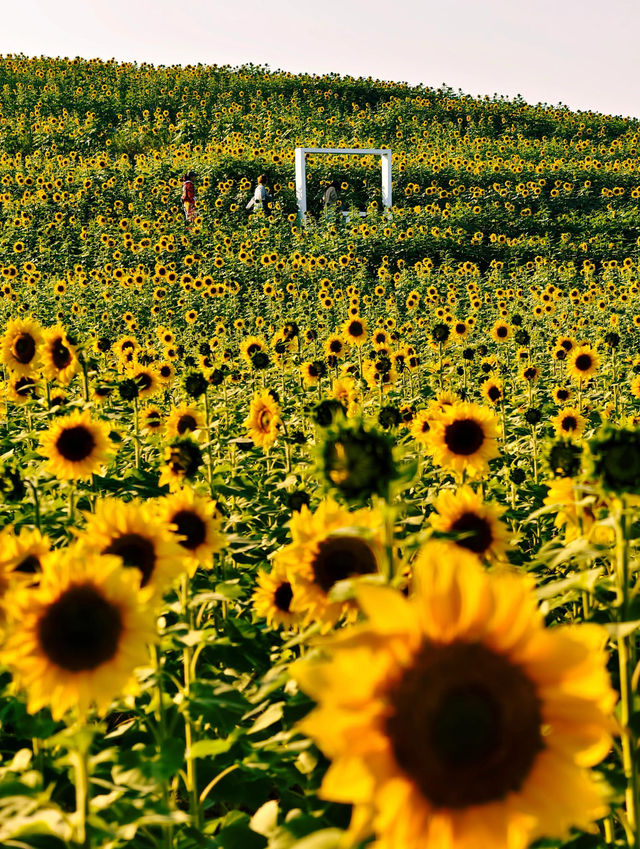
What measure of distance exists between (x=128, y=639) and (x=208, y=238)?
51.6 ft

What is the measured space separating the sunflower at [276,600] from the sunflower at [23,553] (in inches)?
34.4

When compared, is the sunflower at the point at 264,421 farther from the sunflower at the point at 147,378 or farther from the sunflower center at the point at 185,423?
the sunflower at the point at 147,378

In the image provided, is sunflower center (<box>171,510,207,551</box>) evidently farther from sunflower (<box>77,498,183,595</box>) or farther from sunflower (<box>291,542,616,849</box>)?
sunflower (<box>291,542,616,849</box>)

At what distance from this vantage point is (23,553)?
6.96 ft

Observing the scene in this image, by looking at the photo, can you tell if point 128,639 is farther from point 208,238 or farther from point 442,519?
point 208,238

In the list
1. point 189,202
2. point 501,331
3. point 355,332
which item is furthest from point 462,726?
point 189,202

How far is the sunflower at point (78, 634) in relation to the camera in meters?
1.61

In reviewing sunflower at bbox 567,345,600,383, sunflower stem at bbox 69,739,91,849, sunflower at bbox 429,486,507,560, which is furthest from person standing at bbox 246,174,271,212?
sunflower stem at bbox 69,739,91,849

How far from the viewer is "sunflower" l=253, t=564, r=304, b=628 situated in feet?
9.35

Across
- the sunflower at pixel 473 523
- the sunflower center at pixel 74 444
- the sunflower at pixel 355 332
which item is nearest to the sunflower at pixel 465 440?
the sunflower at pixel 473 523

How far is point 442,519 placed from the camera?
2.94m

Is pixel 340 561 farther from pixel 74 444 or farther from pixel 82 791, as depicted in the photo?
pixel 74 444

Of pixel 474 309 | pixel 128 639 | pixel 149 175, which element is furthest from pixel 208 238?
pixel 128 639

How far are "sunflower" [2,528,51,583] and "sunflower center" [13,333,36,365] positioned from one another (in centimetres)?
319
